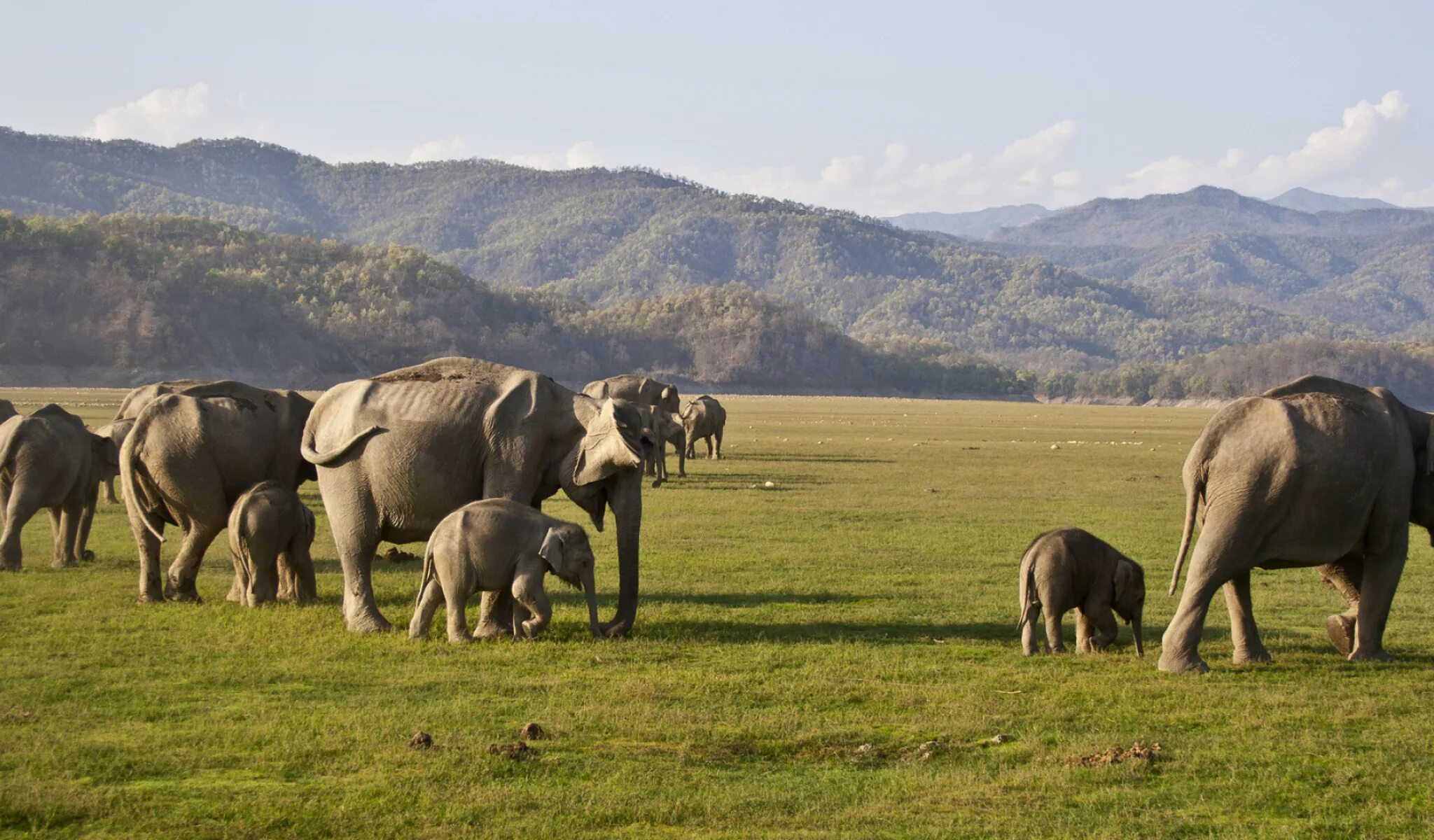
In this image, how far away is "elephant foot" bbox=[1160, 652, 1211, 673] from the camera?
38.3 ft

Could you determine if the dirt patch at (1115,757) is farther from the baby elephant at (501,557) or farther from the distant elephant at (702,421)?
the distant elephant at (702,421)

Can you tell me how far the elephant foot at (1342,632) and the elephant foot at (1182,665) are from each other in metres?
1.80

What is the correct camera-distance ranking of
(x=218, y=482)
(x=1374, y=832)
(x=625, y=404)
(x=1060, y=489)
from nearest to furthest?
(x=1374, y=832) < (x=625, y=404) < (x=218, y=482) < (x=1060, y=489)

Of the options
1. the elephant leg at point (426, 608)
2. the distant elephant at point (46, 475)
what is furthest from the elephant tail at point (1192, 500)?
A: the distant elephant at point (46, 475)

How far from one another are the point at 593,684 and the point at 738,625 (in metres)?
3.19

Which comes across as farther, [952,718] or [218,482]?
[218,482]

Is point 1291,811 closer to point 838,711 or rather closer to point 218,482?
point 838,711

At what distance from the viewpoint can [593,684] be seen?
10852 millimetres

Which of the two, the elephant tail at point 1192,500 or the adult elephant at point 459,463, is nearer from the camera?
the elephant tail at point 1192,500

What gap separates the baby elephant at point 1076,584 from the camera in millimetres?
12125

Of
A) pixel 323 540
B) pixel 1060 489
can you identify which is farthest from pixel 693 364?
pixel 323 540

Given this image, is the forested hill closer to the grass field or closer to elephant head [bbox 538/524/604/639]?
the grass field

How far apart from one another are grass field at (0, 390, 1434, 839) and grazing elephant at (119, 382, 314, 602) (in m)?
0.62

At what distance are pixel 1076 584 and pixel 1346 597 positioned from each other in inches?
103
